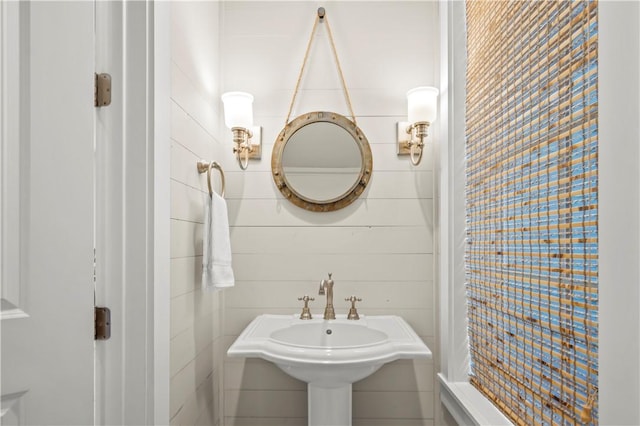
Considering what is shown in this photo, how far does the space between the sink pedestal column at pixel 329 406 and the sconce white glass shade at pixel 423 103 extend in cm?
108

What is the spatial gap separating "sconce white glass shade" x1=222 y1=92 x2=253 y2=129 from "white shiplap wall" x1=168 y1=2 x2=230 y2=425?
8 centimetres

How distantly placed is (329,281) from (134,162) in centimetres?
90

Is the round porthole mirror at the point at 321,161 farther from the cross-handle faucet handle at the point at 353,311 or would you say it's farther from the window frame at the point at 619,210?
the window frame at the point at 619,210

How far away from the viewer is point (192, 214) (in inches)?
56.9

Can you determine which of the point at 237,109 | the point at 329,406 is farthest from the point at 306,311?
the point at 237,109

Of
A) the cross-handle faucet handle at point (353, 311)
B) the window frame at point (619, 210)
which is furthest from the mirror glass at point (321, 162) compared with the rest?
the window frame at point (619, 210)

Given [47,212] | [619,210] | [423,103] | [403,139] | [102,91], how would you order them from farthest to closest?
[403,139]
[423,103]
[102,91]
[47,212]
[619,210]

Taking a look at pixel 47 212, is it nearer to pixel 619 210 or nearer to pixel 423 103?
pixel 619 210

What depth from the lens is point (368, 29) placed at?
1852 millimetres

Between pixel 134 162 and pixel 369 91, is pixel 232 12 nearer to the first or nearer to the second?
pixel 369 91

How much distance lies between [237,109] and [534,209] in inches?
45.6

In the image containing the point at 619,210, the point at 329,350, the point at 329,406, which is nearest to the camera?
the point at 619,210

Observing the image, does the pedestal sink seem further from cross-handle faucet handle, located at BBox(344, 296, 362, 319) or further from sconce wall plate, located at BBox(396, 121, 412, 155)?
sconce wall plate, located at BBox(396, 121, 412, 155)

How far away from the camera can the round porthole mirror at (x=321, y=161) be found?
180 centimetres
